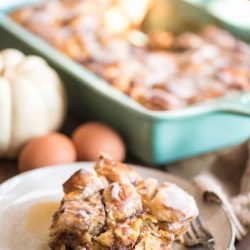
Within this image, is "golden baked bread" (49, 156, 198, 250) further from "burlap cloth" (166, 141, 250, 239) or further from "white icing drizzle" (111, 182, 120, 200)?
"burlap cloth" (166, 141, 250, 239)

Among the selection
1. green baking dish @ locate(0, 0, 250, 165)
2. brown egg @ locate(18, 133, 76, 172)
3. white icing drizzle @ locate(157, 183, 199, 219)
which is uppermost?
white icing drizzle @ locate(157, 183, 199, 219)

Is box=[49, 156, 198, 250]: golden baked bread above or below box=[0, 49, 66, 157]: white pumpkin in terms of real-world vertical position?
above

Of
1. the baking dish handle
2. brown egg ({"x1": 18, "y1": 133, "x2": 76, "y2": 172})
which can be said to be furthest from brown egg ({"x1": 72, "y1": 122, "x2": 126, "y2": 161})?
the baking dish handle

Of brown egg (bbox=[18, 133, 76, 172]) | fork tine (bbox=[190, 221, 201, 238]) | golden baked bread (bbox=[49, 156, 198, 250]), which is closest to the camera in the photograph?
golden baked bread (bbox=[49, 156, 198, 250])

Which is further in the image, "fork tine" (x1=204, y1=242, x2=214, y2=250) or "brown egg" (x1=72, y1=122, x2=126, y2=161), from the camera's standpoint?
"brown egg" (x1=72, y1=122, x2=126, y2=161)

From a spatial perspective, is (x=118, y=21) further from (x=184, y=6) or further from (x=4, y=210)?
(x=4, y=210)
